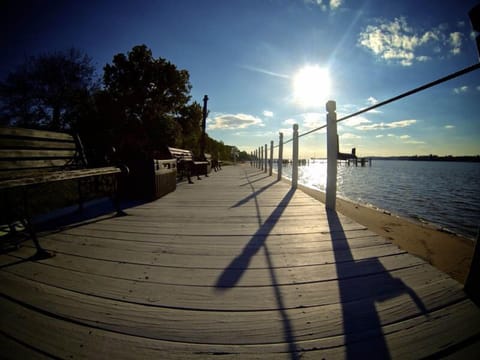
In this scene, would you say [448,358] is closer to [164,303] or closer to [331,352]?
[331,352]

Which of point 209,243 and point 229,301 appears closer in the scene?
point 229,301

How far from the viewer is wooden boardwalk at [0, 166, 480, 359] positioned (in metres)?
0.72

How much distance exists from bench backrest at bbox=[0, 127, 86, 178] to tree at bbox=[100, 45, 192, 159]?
10.9 m

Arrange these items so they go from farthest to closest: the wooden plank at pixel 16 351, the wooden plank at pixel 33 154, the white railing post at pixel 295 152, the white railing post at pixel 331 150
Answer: the white railing post at pixel 295 152
the white railing post at pixel 331 150
the wooden plank at pixel 33 154
the wooden plank at pixel 16 351

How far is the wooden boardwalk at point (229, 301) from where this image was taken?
2.37ft

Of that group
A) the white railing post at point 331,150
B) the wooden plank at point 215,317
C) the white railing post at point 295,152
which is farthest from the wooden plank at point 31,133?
the white railing post at point 295,152

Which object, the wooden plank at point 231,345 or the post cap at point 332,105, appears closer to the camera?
the wooden plank at point 231,345

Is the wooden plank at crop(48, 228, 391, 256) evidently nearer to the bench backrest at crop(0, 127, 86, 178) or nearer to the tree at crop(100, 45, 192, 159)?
the bench backrest at crop(0, 127, 86, 178)

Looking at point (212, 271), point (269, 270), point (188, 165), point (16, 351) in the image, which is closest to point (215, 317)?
point (212, 271)

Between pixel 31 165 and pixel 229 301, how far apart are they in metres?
2.38

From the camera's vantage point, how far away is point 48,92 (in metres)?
11.1

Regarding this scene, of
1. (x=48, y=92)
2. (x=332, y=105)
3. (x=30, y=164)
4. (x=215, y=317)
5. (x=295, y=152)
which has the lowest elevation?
(x=215, y=317)

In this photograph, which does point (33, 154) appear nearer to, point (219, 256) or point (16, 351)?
point (16, 351)

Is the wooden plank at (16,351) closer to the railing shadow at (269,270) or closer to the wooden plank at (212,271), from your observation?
the wooden plank at (212,271)
